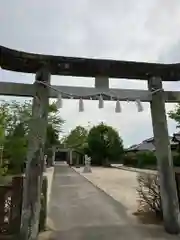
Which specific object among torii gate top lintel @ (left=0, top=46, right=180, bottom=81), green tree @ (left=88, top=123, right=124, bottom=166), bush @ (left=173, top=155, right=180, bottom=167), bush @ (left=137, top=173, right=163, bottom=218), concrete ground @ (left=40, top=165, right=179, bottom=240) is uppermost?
green tree @ (left=88, top=123, right=124, bottom=166)

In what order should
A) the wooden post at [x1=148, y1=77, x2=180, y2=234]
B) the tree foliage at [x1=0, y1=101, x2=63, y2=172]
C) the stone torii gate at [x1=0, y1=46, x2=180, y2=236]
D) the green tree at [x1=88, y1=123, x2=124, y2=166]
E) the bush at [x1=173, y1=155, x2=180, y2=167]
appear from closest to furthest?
the stone torii gate at [x1=0, y1=46, x2=180, y2=236] < the wooden post at [x1=148, y1=77, x2=180, y2=234] < the tree foliage at [x1=0, y1=101, x2=63, y2=172] < the bush at [x1=173, y1=155, x2=180, y2=167] < the green tree at [x1=88, y1=123, x2=124, y2=166]

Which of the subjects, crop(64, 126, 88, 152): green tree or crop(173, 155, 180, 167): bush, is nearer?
crop(173, 155, 180, 167): bush

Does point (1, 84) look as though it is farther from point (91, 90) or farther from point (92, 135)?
point (92, 135)

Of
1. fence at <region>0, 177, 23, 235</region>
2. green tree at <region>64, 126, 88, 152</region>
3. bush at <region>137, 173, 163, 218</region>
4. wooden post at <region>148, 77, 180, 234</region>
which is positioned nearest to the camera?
fence at <region>0, 177, 23, 235</region>

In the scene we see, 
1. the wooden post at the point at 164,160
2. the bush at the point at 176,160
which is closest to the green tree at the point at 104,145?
the bush at the point at 176,160

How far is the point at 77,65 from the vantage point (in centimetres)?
554

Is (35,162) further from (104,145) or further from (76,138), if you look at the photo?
(76,138)

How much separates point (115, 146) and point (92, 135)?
138 inches

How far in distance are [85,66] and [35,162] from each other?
1.97 meters

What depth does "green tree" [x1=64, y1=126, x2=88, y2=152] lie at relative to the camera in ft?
168

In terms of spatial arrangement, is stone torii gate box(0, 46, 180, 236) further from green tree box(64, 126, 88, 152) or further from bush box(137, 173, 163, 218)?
green tree box(64, 126, 88, 152)

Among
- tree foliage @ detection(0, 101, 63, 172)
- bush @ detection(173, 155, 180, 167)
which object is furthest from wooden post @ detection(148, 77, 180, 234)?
bush @ detection(173, 155, 180, 167)

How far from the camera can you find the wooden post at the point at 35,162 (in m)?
4.68

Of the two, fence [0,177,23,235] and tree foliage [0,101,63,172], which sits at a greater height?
tree foliage [0,101,63,172]
